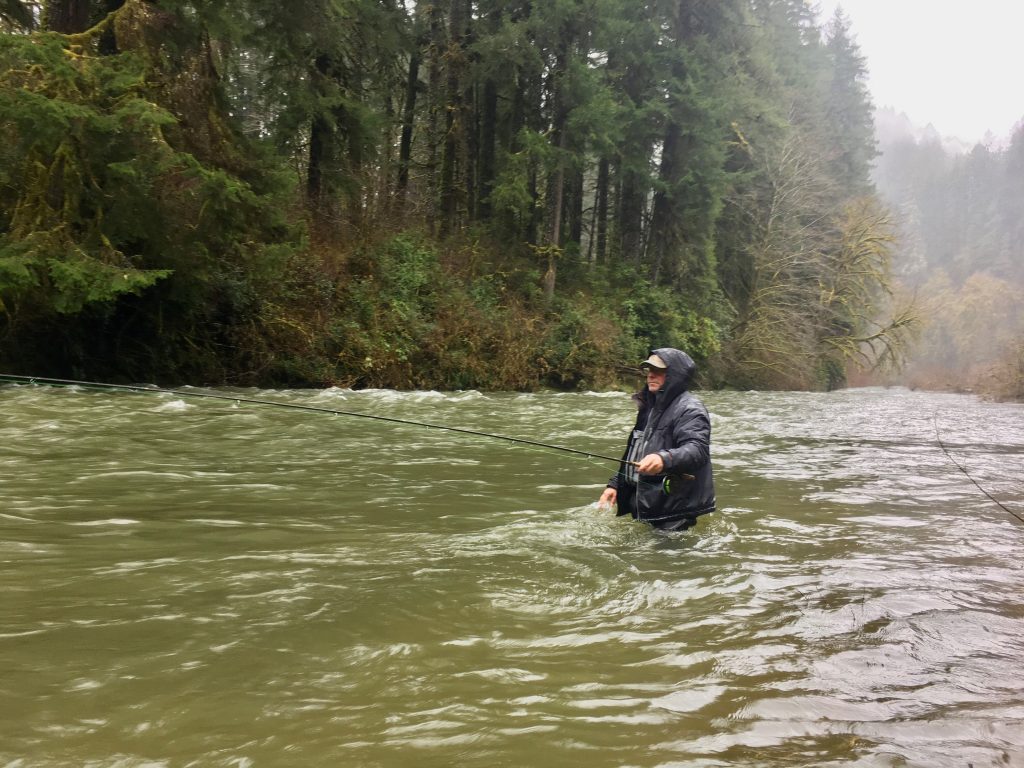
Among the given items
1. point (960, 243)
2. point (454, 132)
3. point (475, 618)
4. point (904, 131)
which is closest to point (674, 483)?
point (475, 618)

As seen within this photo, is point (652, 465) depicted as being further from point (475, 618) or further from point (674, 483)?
point (475, 618)

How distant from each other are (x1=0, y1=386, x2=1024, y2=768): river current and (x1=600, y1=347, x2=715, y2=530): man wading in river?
21 centimetres

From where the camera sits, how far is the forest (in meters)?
10.8

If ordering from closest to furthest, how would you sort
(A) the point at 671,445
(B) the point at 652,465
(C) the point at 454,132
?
(B) the point at 652,465
(A) the point at 671,445
(C) the point at 454,132

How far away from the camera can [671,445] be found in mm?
5004

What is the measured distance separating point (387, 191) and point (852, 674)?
2090 centimetres

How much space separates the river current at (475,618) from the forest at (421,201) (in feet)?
17.6

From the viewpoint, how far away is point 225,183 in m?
11.2

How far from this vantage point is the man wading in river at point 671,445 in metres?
4.91

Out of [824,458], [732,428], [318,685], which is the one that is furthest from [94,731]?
[732,428]

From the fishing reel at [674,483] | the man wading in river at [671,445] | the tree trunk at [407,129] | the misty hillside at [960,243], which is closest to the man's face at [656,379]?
the man wading in river at [671,445]

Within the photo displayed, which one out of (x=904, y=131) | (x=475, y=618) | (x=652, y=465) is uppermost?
(x=904, y=131)

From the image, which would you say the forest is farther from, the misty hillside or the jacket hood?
the misty hillside

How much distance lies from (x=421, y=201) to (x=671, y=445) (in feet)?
65.0
